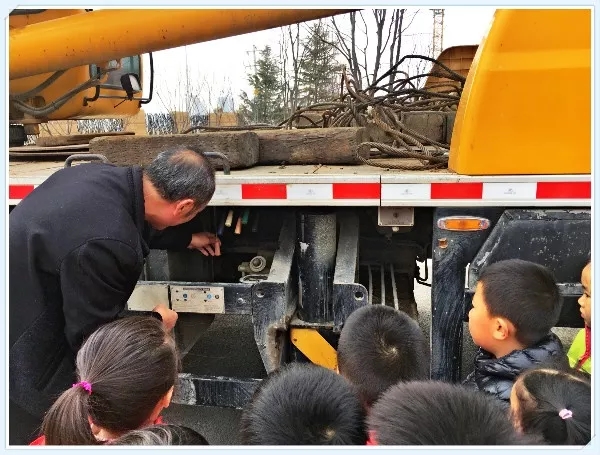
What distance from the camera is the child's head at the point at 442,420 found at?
92 centimetres

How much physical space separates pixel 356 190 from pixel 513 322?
73 centimetres

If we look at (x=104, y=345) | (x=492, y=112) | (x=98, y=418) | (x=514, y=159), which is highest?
(x=492, y=112)

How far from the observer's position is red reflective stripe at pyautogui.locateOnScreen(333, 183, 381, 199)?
6.71 ft

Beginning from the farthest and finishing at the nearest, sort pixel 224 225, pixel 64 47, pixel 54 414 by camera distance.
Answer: pixel 64 47, pixel 224 225, pixel 54 414

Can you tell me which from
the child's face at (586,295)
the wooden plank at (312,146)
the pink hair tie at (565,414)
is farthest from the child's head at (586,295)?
the wooden plank at (312,146)

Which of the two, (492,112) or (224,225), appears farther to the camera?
(224,225)

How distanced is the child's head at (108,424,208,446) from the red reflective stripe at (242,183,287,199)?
107 centimetres

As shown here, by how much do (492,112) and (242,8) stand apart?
1.21m

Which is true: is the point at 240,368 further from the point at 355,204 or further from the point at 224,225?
the point at 355,204

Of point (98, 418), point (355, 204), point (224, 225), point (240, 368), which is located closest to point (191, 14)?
point (224, 225)

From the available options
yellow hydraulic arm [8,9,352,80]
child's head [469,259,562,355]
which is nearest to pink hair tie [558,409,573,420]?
child's head [469,259,562,355]

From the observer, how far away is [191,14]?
2.48m

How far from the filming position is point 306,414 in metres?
1.15

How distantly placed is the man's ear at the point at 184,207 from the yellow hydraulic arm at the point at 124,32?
3.21 feet
